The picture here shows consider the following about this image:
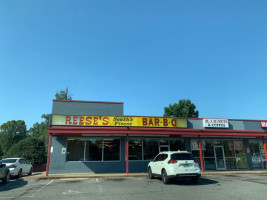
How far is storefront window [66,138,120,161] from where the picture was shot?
1691 centimetres

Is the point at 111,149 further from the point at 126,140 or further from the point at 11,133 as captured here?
the point at 11,133

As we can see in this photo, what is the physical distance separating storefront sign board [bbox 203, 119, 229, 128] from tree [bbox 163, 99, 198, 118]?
31.0 meters

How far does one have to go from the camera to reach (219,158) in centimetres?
1942

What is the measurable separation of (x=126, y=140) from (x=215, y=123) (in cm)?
887

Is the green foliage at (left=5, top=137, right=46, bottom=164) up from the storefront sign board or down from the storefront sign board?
down

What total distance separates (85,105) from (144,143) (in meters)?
6.33

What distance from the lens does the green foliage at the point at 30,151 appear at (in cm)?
2309

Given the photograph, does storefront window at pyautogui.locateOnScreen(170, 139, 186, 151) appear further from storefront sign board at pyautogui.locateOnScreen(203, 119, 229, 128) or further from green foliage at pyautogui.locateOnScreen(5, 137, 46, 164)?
green foliage at pyautogui.locateOnScreen(5, 137, 46, 164)

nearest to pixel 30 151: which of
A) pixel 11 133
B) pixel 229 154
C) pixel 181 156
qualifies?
pixel 181 156

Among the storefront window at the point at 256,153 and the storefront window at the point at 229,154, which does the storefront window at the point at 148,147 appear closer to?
the storefront window at the point at 229,154

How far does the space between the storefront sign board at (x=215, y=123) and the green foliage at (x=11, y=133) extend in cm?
6462

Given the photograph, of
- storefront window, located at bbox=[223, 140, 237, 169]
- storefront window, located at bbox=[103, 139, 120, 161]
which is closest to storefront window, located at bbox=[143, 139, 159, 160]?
storefront window, located at bbox=[103, 139, 120, 161]

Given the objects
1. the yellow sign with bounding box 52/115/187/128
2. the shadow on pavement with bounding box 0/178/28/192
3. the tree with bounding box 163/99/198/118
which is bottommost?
the shadow on pavement with bounding box 0/178/28/192

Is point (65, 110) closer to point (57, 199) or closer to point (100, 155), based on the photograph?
point (100, 155)
